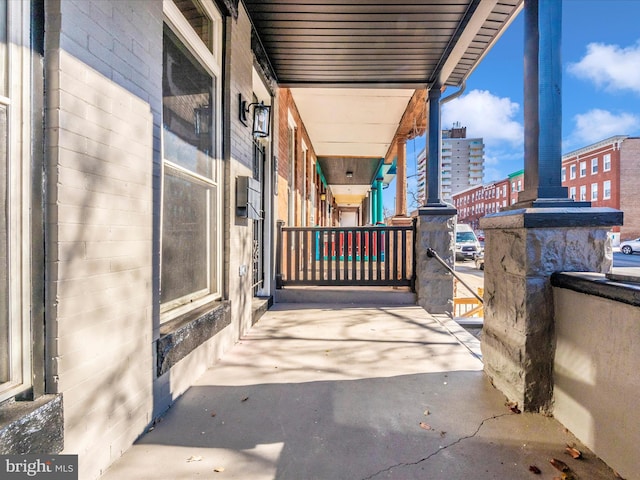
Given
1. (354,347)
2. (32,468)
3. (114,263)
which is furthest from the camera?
(354,347)

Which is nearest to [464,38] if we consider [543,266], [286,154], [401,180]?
[543,266]

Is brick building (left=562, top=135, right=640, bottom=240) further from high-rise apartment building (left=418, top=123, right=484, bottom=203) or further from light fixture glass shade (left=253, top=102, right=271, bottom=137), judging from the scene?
high-rise apartment building (left=418, top=123, right=484, bottom=203)

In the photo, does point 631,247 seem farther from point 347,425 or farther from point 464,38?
point 347,425

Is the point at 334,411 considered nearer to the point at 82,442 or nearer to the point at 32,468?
the point at 82,442

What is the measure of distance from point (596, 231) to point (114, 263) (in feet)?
8.43

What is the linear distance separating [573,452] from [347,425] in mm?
1072

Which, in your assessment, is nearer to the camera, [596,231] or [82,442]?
[82,442]

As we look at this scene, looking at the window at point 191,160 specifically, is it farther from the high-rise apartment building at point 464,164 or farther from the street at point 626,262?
the high-rise apartment building at point 464,164

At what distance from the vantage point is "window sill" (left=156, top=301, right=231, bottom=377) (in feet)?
6.18

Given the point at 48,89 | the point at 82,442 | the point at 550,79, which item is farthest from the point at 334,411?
the point at 550,79

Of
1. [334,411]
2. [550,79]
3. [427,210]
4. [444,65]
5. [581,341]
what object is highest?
[444,65]

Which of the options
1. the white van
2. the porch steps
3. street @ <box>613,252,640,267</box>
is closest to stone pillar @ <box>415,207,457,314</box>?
the porch steps

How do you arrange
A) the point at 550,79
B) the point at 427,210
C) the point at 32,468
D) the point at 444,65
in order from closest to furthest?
the point at 32,468
the point at 550,79
the point at 444,65
the point at 427,210

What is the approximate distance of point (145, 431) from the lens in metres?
1.73
